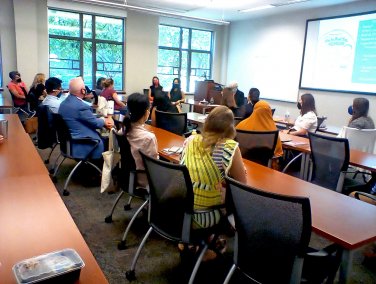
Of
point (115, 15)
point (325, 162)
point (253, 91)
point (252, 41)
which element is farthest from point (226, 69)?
→ point (325, 162)

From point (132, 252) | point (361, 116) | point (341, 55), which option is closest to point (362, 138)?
point (361, 116)

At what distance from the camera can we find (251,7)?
751 cm

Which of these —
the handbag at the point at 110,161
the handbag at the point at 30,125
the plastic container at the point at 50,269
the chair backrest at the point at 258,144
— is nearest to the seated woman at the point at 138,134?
→ the handbag at the point at 110,161

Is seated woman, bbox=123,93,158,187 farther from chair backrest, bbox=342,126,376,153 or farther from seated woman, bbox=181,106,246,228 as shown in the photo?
chair backrest, bbox=342,126,376,153

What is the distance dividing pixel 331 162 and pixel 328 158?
43 mm

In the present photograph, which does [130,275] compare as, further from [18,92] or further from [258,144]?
[18,92]

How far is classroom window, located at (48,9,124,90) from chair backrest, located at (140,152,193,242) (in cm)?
705

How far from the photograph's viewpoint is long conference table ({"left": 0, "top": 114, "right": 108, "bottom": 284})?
3.45 feet

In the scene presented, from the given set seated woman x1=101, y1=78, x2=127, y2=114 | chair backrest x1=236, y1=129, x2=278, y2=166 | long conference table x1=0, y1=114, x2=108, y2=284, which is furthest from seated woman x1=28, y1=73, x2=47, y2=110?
chair backrest x1=236, y1=129, x2=278, y2=166

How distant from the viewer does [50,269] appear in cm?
92

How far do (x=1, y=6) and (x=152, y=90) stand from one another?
3.80 m

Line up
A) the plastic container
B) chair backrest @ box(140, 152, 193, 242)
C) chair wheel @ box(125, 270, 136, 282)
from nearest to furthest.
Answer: the plastic container, chair backrest @ box(140, 152, 193, 242), chair wheel @ box(125, 270, 136, 282)

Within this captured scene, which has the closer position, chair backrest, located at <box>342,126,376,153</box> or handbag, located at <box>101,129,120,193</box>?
handbag, located at <box>101,129,120,193</box>

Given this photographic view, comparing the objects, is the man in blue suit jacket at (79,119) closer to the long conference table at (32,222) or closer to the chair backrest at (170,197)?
the long conference table at (32,222)
